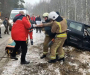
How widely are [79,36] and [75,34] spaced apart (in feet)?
0.69

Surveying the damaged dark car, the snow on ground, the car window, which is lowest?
the snow on ground

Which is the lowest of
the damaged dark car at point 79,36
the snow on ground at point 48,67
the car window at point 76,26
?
the snow on ground at point 48,67

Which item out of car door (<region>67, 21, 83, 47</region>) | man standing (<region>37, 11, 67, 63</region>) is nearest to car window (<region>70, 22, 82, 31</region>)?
car door (<region>67, 21, 83, 47</region>)

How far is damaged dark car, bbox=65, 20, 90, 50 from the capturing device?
19.1 ft

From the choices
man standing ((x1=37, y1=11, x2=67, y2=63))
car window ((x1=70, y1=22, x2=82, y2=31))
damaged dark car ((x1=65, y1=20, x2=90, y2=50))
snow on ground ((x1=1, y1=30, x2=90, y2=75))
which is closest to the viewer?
snow on ground ((x1=1, y1=30, x2=90, y2=75))

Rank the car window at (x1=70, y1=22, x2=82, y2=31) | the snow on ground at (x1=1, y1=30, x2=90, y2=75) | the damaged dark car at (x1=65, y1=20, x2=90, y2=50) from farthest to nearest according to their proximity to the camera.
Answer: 1. the car window at (x1=70, y1=22, x2=82, y2=31)
2. the damaged dark car at (x1=65, y1=20, x2=90, y2=50)
3. the snow on ground at (x1=1, y1=30, x2=90, y2=75)

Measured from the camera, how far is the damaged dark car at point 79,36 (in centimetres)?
582

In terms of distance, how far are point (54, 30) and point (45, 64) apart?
119 cm

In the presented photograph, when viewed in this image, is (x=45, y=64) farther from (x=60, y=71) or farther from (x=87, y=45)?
(x=87, y=45)

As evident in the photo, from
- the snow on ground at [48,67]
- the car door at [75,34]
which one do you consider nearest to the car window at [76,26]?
the car door at [75,34]

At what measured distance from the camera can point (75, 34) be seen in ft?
19.4

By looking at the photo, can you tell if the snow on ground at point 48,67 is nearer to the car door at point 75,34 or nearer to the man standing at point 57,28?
the man standing at point 57,28

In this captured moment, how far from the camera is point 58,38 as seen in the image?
4.19 metres

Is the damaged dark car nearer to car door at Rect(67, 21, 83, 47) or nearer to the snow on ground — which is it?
car door at Rect(67, 21, 83, 47)
